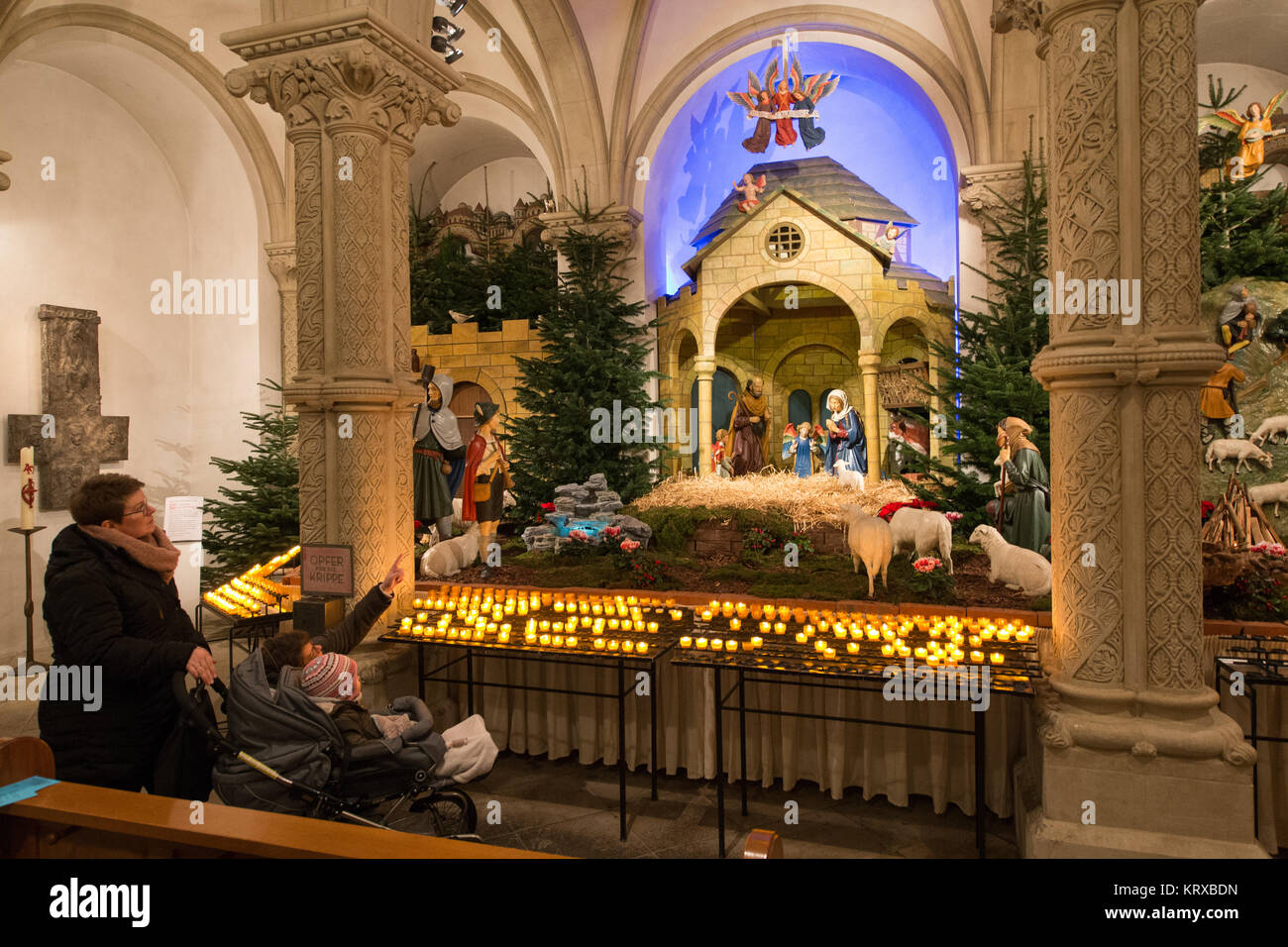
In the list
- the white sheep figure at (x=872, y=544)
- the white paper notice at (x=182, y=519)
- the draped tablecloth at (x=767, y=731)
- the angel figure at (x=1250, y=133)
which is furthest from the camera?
the angel figure at (x=1250, y=133)

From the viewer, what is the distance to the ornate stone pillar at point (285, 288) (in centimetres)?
1229

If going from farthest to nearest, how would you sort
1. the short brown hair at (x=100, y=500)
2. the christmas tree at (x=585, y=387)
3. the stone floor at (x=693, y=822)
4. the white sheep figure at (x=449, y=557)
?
the christmas tree at (x=585, y=387), the white sheep figure at (x=449, y=557), the stone floor at (x=693, y=822), the short brown hair at (x=100, y=500)

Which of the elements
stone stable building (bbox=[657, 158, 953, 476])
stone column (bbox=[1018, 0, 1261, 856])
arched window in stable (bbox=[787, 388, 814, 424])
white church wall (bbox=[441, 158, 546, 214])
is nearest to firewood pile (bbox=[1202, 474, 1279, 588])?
stone column (bbox=[1018, 0, 1261, 856])

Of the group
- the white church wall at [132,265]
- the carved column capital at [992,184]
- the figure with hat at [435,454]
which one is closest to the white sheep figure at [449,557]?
the figure with hat at [435,454]

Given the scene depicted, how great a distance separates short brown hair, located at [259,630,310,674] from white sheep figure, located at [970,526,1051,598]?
4597 mm

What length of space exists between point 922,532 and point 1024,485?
3.37ft

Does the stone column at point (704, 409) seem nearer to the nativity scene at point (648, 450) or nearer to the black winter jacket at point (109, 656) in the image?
the nativity scene at point (648, 450)

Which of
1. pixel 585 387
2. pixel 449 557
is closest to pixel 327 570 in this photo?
pixel 449 557

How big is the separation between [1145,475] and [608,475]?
25.6 ft

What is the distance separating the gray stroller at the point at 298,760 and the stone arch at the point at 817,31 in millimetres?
9590

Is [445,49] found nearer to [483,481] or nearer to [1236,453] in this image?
[483,481]

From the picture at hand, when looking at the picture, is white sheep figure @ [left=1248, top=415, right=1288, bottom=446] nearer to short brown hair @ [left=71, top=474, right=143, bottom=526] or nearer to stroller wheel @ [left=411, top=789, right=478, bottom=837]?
stroller wheel @ [left=411, top=789, right=478, bottom=837]

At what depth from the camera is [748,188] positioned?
1332 centimetres

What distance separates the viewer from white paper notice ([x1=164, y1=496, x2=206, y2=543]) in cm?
806
